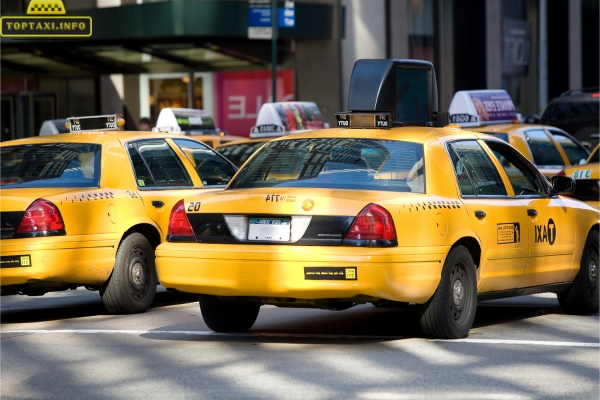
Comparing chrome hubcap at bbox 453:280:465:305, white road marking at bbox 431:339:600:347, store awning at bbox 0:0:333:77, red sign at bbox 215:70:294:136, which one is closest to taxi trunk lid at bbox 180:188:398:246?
chrome hubcap at bbox 453:280:465:305

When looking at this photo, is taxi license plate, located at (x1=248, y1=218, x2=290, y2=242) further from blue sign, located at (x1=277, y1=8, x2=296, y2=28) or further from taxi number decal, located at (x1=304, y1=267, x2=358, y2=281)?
blue sign, located at (x1=277, y1=8, x2=296, y2=28)

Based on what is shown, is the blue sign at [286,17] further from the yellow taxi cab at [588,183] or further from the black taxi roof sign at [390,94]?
the yellow taxi cab at [588,183]

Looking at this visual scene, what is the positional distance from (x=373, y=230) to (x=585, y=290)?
307cm

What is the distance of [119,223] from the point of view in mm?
9992

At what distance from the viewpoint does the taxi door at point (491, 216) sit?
8.37m

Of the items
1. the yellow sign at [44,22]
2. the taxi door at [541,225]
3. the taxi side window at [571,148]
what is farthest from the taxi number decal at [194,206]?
the yellow sign at [44,22]

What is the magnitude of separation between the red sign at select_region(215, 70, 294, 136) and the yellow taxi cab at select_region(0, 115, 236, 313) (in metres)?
19.3

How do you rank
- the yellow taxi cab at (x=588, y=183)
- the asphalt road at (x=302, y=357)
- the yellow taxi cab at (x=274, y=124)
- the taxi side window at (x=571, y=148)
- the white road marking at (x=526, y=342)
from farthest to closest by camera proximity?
the taxi side window at (x=571, y=148) → the yellow taxi cab at (x=274, y=124) → the yellow taxi cab at (x=588, y=183) → the white road marking at (x=526, y=342) → the asphalt road at (x=302, y=357)

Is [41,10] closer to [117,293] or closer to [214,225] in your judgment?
[117,293]

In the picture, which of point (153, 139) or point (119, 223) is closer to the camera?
point (119, 223)

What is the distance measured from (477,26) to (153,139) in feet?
83.3

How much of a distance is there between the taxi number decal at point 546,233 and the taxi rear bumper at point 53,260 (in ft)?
11.6

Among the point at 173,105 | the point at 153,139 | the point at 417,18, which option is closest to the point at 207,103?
the point at 173,105

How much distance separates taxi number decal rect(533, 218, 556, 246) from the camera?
907cm
